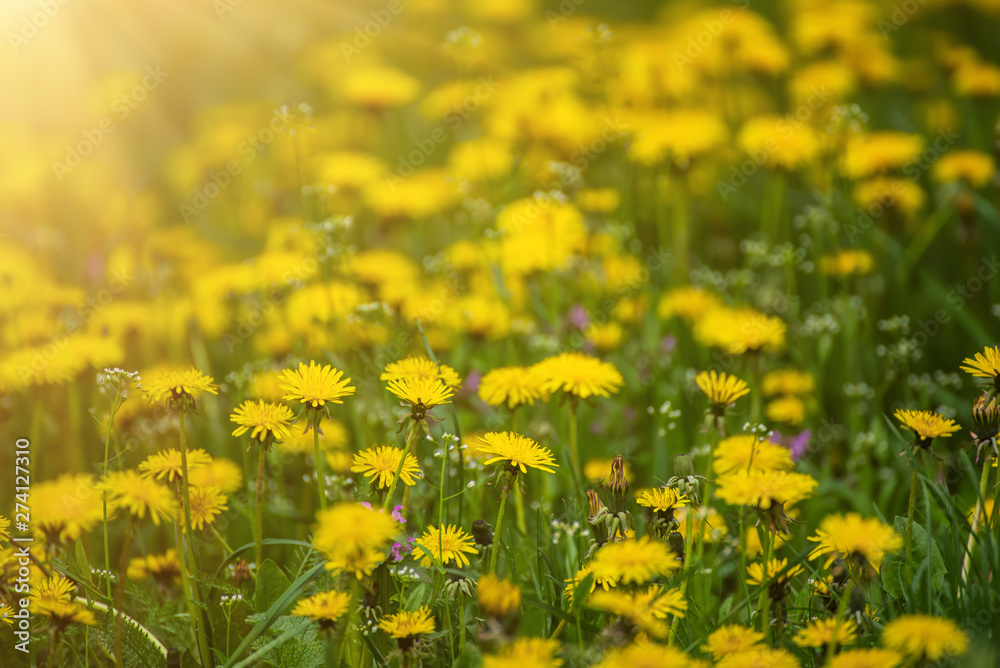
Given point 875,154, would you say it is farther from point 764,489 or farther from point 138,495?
point 138,495

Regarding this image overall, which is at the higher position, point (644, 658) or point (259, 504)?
point (259, 504)

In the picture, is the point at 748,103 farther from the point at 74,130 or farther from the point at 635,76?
the point at 74,130

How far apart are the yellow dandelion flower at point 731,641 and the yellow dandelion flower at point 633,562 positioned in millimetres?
126

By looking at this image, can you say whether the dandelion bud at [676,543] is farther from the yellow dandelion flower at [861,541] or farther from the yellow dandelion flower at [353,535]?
the yellow dandelion flower at [353,535]

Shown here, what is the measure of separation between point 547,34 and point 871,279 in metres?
2.75

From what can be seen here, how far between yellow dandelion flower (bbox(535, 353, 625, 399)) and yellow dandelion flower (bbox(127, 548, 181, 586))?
0.81 m

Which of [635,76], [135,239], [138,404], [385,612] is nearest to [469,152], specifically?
[635,76]

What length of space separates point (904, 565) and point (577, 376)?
696mm

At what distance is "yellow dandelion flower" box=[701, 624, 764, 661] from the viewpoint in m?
1.14

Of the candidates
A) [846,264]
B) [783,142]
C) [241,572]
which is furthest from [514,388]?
[783,142]

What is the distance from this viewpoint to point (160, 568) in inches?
61.8

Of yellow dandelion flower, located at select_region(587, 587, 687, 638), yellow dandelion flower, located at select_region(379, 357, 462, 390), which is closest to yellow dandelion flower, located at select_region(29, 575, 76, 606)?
yellow dandelion flower, located at select_region(379, 357, 462, 390)

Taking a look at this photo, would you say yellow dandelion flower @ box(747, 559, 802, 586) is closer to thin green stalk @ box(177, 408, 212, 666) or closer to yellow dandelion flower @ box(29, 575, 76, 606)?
thin green stalk @ box(177, 408, 212, 666)

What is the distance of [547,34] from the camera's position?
482 centimetres
